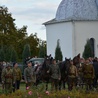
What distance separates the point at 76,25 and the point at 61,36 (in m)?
2.95

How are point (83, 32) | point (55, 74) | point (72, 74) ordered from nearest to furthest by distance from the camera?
1. point (72, 74)
2. point (55, 74)
3. point (83, 32)

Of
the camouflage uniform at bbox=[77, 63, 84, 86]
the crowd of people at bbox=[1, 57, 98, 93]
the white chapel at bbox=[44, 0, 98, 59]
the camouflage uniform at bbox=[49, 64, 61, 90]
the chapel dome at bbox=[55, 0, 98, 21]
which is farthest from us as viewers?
the chapel dome at bbox=[55, 0, 98, 21]

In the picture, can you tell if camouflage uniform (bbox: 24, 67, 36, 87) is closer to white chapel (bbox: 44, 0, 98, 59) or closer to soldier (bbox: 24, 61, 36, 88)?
soldier (bbox: 24, 61, 36, 88)

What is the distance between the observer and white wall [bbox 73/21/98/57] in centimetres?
5162

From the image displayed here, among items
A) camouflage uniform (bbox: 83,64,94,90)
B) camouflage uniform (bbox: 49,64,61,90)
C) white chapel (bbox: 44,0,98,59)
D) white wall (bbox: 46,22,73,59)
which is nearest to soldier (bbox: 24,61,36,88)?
camouflage uniform (bbox: 49,64,61,90)

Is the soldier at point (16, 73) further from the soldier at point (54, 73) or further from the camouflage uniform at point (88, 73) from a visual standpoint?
the camouflage uniform at point (88, 73)

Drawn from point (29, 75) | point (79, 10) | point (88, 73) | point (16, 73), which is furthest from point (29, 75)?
point (79, 10)

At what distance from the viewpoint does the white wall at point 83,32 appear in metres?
51.6

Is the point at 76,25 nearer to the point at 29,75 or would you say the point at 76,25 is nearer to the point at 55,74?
the point at 55,74

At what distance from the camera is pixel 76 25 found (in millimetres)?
51562

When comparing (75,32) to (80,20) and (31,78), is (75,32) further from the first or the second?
(31,78)

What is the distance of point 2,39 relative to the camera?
67.9 metres

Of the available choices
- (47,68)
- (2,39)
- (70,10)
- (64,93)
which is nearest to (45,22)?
(70,10)

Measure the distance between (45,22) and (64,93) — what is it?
40.3 metres
